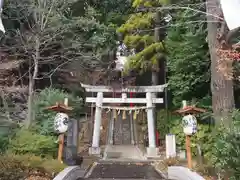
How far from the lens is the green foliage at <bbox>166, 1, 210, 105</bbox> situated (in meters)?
14.3

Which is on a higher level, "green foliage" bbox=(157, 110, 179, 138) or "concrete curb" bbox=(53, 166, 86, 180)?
"green foliage" bbox=(157, 110, 179, 138)

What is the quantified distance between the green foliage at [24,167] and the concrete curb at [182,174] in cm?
325

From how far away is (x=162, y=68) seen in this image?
22062mm

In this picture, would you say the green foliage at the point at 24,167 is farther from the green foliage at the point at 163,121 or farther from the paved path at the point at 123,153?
the green foliage at the point at 163,121

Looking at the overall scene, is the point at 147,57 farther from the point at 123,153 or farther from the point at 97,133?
the point at 123,153

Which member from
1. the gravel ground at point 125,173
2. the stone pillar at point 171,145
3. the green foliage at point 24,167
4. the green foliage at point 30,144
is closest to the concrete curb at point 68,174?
the green foliage at point 24,167

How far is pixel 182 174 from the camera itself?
8.23 m

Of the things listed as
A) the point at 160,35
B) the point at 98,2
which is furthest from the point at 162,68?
the point at 98,2

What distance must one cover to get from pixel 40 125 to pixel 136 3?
975 centimetres

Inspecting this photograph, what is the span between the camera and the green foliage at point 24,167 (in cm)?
722

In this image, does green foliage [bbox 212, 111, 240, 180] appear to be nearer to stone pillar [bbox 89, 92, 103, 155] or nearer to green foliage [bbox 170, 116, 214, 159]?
green foliage [bbox 170, 116, 214, 159]

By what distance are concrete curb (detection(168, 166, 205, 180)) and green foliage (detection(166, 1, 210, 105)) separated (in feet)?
21.2

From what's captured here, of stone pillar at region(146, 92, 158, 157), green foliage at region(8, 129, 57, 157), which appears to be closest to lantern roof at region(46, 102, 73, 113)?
green foliage at region(8, 129, 57, 157)

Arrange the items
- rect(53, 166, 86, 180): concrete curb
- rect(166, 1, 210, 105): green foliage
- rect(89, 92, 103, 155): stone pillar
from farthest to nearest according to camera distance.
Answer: rect(89, 92, 103, 155): stone pillar
rect(166, 1, 210, 105): green foliage
rect(53, 166, 86, 180): concrete curb
